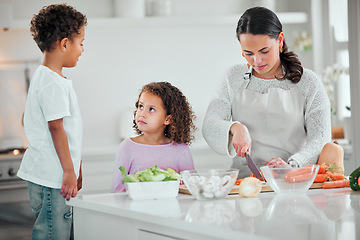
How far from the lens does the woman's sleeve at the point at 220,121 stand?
183cm

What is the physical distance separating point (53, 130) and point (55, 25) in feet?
1.21

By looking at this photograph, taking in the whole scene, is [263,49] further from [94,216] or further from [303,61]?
[303,61]

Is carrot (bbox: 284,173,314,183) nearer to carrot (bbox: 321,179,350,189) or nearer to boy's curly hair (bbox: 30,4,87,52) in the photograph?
carrot (bbox: 321,179,350,189)

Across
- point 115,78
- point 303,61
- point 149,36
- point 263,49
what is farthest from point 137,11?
point 263,49

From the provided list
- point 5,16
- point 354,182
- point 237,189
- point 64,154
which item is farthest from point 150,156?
point 5,16

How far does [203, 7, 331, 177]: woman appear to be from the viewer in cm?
184

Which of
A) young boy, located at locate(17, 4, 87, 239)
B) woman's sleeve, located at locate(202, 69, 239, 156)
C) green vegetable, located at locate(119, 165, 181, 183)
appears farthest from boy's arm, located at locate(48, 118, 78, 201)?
woman's sleeve, located at locate(202, 69, 239, 156)

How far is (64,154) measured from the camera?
1636 millimetres

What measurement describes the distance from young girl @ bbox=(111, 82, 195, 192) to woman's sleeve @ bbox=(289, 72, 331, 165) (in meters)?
0.45

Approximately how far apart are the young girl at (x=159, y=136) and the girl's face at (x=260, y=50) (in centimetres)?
36

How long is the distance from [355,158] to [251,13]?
4.14ft

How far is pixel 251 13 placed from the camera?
73.0 inches

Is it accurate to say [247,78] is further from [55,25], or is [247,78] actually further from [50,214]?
[50,214]

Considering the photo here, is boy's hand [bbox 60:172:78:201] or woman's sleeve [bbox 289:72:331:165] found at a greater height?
woman's sleeve [bbox 289:72:331:165]
